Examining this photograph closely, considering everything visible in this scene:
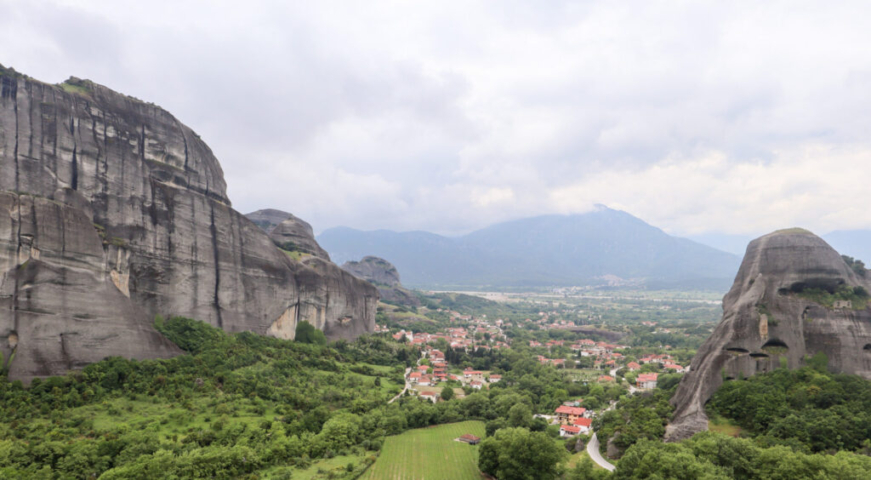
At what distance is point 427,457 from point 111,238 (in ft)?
108

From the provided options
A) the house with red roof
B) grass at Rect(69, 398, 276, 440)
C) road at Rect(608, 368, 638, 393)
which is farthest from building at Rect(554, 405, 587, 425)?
grass at Rect(69, 398, 276, 440)

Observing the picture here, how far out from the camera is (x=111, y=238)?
3816cm

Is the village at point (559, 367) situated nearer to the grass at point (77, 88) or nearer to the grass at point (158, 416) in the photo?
the grass at point (158, 416)

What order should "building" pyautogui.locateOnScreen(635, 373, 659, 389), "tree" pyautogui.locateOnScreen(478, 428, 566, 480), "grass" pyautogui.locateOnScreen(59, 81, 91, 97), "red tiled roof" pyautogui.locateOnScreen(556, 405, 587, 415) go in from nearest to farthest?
1. "tree" pyautogui.locateOnScreen(478, 428, 566, 480)
2. "grass" pyautogui.locateOnScreen(59, 81, 91, 97)
3. "red tiled roof" pyautogui.locateOnScreen(556, 405, 587, 415)
4. "building" pyautogui.locateOnScreen(635, 373, 659, 389)

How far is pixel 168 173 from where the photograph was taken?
4603cm

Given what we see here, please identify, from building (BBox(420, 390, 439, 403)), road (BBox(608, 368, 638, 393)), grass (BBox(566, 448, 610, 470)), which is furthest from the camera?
road (BBox(608, 368, 638, 393))

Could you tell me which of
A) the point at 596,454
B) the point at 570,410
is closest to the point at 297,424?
the point at 596,454

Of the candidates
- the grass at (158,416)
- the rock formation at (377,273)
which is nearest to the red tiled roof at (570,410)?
the grass at (158,416)

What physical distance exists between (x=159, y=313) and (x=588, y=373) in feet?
197

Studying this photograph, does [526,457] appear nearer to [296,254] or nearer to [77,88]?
[296,254]

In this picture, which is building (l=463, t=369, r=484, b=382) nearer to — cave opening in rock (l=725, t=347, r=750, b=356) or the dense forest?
the dense forest

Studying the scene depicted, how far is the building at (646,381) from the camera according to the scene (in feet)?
199

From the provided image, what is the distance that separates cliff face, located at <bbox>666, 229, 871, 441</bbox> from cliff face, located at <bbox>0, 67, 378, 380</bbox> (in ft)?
143

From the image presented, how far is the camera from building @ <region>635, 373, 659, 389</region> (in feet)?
199
